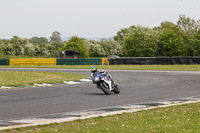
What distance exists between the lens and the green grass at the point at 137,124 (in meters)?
7.20

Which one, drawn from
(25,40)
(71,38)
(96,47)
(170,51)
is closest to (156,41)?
(170,51)

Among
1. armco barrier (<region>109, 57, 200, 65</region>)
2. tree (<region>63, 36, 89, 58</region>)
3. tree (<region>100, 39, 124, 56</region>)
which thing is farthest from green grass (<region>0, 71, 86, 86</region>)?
tree (<region>100, 39, 124, 56</region>)

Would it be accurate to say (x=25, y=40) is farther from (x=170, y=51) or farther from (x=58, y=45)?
(x=170, y=51)

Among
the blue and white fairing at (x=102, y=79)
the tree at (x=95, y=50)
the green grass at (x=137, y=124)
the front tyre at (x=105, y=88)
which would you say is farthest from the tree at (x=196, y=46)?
the green grass at (x=137, y=124)

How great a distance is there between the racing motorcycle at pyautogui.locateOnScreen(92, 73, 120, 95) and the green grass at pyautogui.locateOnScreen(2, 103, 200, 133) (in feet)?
16.6

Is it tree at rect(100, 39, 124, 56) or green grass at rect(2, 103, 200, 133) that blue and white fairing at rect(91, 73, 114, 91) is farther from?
tree at rect(100, 39, 124, 56)

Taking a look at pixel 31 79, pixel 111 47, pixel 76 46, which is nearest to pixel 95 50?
pixel 111 47

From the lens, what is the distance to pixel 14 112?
32.7 ft

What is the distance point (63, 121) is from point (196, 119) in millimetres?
3136

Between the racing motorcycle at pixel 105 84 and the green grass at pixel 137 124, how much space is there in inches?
199

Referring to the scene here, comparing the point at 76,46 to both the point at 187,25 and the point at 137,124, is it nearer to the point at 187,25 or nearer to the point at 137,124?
the point at 187,25

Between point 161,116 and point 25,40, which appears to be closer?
point 161,116

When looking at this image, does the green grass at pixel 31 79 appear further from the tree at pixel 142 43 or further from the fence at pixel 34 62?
the tree at pixel 142 43

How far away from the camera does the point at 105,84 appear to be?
48.9ft
